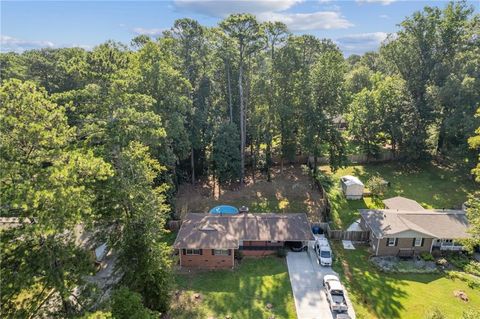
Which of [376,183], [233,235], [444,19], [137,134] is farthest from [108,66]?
[444,19]

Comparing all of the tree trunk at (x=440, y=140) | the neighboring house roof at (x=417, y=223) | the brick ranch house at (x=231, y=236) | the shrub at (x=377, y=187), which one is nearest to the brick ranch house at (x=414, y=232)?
the neighboring house roof at (x=417, y=223)

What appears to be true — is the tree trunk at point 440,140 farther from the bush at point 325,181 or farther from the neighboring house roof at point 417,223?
the neighboring house roof at point 417,223

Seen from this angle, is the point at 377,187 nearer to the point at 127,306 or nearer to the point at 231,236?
the point at 231,236

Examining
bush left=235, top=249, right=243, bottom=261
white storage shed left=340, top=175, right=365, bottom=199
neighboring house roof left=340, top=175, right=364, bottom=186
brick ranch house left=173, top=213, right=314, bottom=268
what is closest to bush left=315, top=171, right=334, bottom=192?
neighboring house roof left=340, top=175, right=364, bottom=186

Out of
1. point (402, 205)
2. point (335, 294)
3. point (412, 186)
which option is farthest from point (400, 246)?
point (412, 186)

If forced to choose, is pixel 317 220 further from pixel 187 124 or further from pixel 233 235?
pixel 187 124

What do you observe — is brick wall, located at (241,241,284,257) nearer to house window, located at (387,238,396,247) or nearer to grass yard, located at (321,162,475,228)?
grass yard, located at (321,162,475,228)
